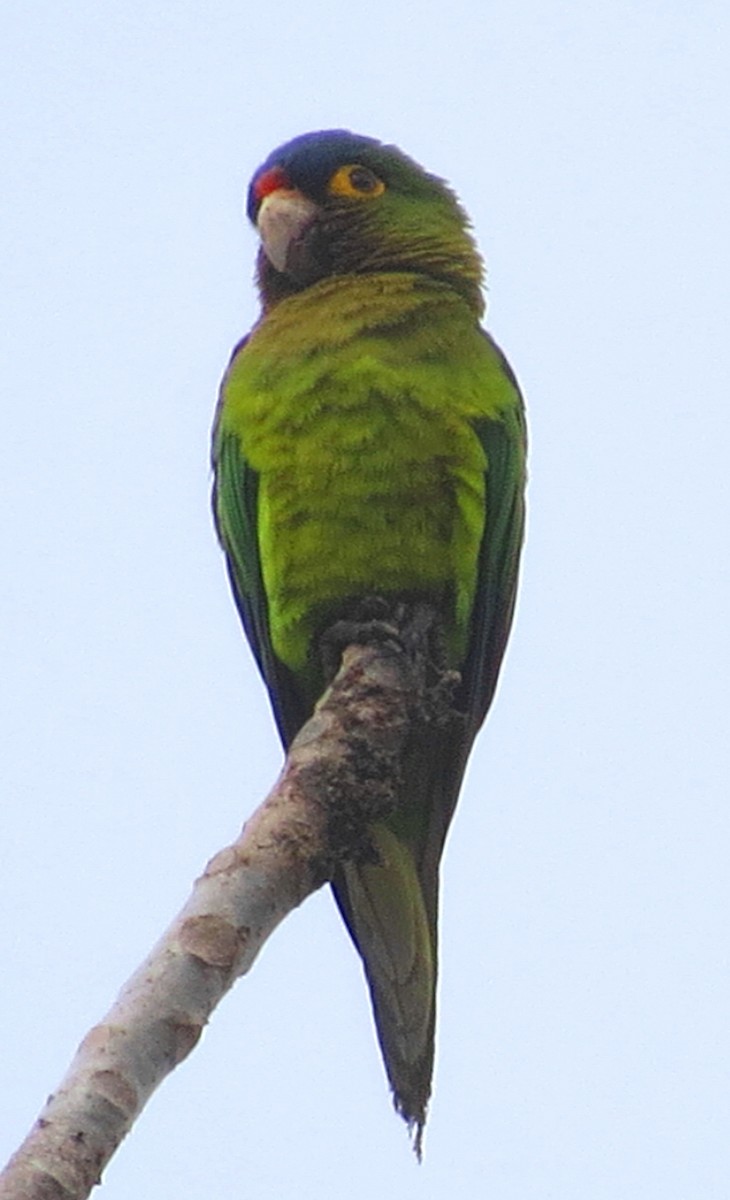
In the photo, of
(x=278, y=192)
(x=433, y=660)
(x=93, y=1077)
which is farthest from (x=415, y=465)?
(x=93, y=1077)

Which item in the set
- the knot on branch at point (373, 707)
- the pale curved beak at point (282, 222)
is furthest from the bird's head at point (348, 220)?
the knot on branch at point (373, 707)

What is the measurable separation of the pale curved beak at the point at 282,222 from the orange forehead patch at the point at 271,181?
64 millimetres

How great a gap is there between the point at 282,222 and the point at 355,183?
1.28 ft

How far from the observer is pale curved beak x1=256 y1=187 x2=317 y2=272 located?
21.3ft

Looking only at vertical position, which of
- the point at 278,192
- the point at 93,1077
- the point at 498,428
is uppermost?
the point at 278,192

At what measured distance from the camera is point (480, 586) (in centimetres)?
588

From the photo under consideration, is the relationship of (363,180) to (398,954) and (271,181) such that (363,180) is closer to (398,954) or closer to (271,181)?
(271,181)

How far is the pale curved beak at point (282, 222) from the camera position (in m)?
6.50

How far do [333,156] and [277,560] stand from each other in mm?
1879

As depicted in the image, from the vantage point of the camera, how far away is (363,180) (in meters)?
6.77

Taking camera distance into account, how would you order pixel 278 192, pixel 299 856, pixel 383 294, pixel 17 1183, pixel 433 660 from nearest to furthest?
pixel 17 1183 → pixel 299 856 → pixel 433 660 → pixel 383 294 → pixel 278 192

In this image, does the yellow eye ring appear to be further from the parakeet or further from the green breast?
the green breast

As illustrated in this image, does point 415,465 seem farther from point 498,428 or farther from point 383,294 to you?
point 383,294

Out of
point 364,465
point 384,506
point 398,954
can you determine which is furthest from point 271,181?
point 398,954
